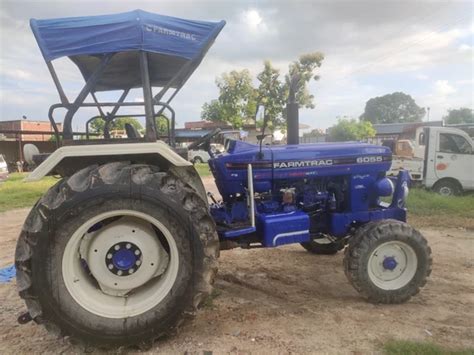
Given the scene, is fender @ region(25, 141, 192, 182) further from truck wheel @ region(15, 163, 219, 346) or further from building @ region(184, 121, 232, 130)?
building @ region(184, 121, 232, 130)

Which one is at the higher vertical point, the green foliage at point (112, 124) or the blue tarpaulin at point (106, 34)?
the blue tarpaulin at point (106, 34)

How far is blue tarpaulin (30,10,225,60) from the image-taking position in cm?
322

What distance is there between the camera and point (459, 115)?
68875mm

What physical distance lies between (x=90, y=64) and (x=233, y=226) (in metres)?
2.18

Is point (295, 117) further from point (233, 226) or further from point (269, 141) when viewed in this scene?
point (233, 226)

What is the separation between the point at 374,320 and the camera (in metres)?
3.66

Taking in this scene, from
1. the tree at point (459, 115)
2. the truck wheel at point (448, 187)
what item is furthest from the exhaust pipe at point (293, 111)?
the tree at point (459, 115)

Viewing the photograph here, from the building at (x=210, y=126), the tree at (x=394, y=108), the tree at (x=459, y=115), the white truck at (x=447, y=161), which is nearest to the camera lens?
the building at (x=210, y=126)

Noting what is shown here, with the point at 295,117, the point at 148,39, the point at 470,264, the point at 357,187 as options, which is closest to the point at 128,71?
the point at 148,39

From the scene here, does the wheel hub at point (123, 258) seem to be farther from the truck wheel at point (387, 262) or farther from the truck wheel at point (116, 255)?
the truck wheel at point (387, 262)

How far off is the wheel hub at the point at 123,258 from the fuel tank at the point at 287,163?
1302mm

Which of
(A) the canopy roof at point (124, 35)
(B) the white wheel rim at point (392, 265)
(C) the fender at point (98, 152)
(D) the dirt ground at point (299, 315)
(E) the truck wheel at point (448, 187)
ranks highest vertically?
(A) the canopy roof at point (124, 35)

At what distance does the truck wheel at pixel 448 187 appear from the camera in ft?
40.1

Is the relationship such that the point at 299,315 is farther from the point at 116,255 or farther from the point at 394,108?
the point at 394,108
